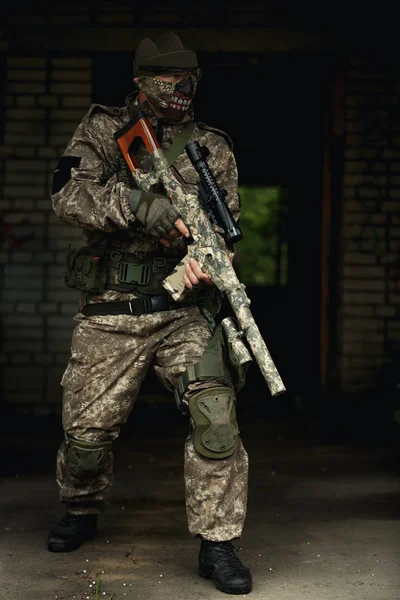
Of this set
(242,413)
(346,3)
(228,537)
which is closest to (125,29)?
(346,3)

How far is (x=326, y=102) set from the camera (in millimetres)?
7113

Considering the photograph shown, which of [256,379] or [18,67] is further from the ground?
[18,67]

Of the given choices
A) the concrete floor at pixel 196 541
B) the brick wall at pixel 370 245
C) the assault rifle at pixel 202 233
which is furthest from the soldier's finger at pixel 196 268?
the brick wall at pixel 370 245

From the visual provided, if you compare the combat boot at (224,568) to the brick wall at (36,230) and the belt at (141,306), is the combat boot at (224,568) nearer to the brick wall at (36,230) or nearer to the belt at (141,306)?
the belt at (141,306)

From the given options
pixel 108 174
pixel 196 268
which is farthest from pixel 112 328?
pixel 108 174

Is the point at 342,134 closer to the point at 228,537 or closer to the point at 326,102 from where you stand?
the point at 326,102

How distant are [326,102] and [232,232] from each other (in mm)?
3820

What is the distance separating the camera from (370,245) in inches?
268

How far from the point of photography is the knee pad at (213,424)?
340cm

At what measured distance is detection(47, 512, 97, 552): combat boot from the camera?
378cm

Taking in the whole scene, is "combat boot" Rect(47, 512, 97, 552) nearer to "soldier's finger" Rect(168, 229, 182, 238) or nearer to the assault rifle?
the assault rifle

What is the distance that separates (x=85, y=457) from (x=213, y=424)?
0.60 m

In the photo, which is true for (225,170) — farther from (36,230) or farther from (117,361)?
(36,230)

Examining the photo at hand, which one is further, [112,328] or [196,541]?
[196,541]
